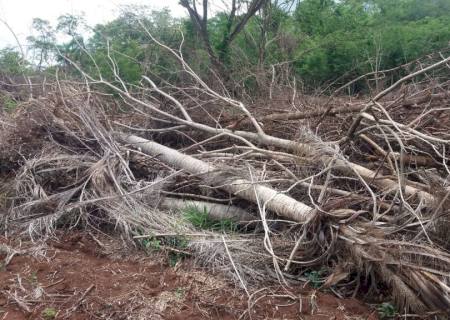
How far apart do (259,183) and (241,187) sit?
19cm

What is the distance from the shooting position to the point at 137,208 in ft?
14.0

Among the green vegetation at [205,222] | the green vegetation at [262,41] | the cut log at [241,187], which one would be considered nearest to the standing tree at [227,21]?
the green vegetation at [262,41]

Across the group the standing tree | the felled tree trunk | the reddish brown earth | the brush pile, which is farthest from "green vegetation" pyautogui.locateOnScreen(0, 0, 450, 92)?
the reddish brown earth

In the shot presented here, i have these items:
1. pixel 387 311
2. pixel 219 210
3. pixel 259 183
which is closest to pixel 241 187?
pixel 259 183

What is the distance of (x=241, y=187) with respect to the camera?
421cm

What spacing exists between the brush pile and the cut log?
14mm

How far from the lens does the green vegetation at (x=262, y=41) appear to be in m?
8.04

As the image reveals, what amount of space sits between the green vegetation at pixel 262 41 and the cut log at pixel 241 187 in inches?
91.6

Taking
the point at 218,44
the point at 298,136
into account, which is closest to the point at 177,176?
the point at 298,136

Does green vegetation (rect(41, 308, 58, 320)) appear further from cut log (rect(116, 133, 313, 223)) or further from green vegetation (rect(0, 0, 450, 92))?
green vegetation (rect(0, 0, 450, 92))

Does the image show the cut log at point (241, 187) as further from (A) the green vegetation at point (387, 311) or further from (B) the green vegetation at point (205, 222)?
(A) the green vegetation at point (387, 311)

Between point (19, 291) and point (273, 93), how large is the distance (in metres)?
4.39

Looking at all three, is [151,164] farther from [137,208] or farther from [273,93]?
[273,93]

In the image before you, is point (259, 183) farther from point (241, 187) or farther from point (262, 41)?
point (262, 41)
